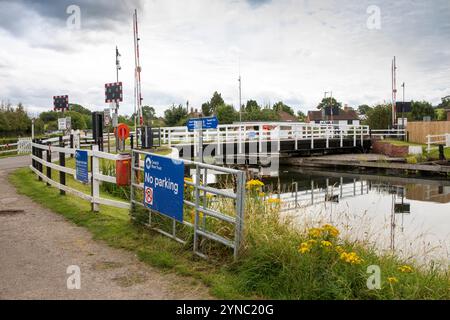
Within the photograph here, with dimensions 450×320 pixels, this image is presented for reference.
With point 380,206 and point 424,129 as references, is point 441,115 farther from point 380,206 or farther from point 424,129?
point 380,206

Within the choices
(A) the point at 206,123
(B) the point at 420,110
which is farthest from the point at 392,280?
(B) the point at 420,110

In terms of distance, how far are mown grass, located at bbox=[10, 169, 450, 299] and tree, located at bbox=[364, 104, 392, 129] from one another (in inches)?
2265

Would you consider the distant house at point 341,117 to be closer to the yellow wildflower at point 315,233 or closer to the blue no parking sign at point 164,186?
the blue no parking sign at point 164,186

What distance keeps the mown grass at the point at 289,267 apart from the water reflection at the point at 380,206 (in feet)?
4.11

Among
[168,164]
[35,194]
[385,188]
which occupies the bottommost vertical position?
[385,188]

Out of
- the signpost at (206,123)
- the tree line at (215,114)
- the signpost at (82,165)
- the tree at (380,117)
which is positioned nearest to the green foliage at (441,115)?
the tree line at (215,114)

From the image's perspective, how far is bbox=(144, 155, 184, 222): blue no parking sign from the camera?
6285mm

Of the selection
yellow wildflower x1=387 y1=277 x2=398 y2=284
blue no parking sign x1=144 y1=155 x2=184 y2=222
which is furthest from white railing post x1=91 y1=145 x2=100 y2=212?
yellow wildflower x1=387 y1=277 x2=398 y2=284

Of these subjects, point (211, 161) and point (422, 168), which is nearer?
point (422, 168)

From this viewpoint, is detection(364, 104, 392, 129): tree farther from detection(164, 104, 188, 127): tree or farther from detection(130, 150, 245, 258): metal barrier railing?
detection(130, 150, 245, 258): metal barrier railing

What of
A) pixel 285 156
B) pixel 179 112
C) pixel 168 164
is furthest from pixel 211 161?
pixel 179 112
